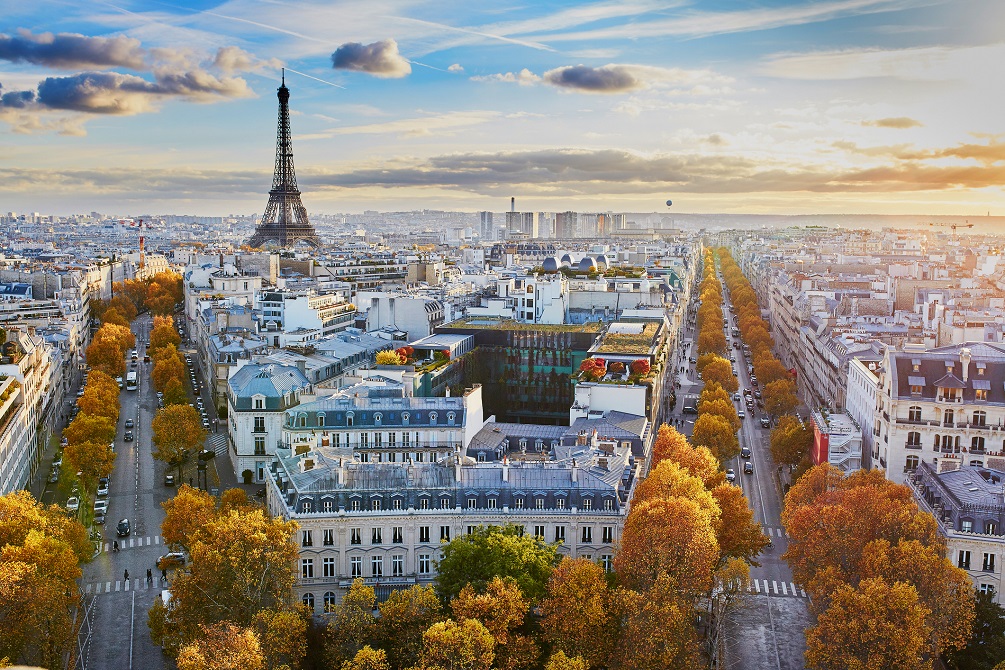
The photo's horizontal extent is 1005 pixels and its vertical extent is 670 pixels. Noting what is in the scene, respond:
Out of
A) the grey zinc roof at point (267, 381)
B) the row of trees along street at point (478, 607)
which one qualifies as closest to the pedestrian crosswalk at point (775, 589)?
the row of trees along street at point (478, 607)

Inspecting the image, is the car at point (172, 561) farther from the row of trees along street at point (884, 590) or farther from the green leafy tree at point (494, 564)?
the row of trees along street at point (884, 590)

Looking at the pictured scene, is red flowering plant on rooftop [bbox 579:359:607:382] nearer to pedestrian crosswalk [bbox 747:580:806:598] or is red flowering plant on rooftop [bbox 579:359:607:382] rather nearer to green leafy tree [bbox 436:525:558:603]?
pedestrian crosswalk [bbox 747:580:806:598]

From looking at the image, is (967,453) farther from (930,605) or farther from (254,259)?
(254,259)

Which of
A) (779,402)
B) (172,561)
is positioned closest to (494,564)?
(172,561)

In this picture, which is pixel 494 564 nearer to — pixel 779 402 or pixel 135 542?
pixel 135 542

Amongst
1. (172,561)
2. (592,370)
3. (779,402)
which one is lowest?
(172,561)

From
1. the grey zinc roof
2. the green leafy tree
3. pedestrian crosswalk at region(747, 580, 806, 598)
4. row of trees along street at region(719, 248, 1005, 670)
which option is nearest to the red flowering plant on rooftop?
the grey zinc roof
